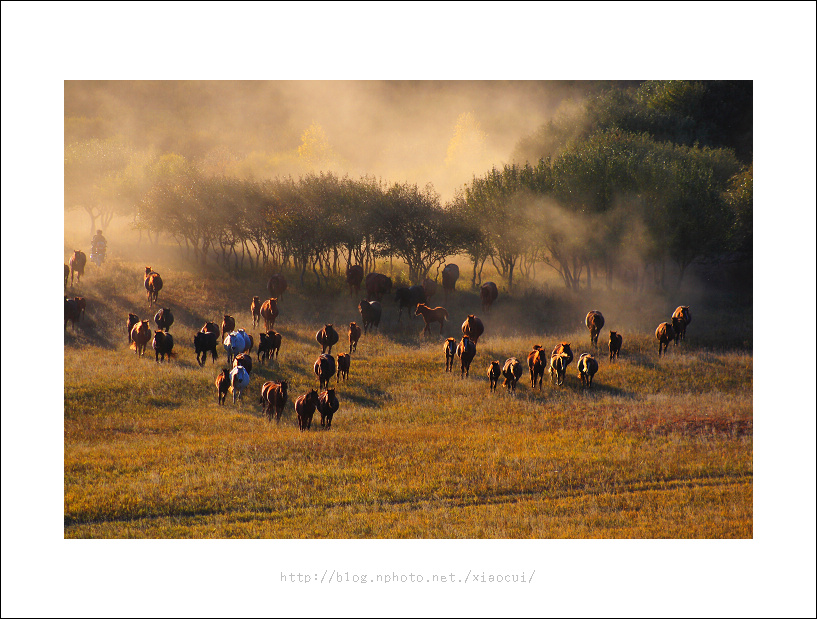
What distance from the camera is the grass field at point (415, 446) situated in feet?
44.7

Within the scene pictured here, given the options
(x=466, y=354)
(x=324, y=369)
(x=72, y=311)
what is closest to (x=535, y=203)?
(x=466, y=354)

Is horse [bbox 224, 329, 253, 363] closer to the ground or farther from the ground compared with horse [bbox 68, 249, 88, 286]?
closer to the ground

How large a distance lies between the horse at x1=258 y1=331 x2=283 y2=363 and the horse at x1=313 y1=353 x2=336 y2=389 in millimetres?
4116

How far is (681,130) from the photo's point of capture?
180 ft

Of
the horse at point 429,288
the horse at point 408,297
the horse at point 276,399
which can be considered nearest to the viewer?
the horse at point 276,399

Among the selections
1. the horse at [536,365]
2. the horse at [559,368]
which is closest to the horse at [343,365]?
the horse at [536,365]

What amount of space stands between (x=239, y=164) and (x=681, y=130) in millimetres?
45097

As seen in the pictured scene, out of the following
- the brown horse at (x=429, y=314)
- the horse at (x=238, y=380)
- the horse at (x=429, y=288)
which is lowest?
the horse at (x=238, y=380)

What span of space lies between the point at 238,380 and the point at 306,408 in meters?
3.90

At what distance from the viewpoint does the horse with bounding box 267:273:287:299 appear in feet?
129

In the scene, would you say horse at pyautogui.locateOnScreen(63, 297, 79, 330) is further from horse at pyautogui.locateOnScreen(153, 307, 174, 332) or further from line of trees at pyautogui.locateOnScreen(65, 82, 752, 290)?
line of trees at pyautogui.locateOnScreen(65, 82, 752, 290)

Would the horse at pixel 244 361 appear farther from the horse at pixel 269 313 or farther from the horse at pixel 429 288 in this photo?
the horse at pixel 429 288

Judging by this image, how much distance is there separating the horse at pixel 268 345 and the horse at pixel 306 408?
7.66 meters

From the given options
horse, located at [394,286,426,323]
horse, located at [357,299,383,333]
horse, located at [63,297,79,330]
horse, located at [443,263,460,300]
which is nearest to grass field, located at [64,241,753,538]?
horse, located at [63,297,79,330]
